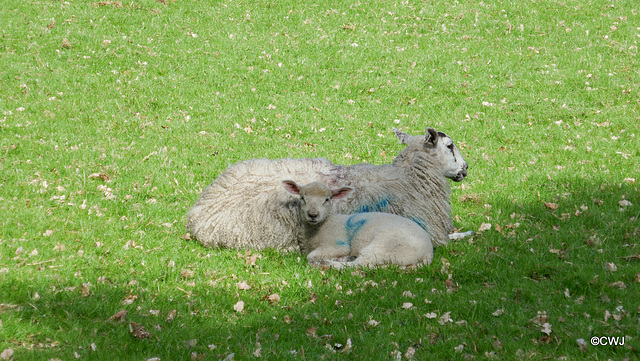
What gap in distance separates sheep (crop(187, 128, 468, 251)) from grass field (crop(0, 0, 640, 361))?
1.12ft

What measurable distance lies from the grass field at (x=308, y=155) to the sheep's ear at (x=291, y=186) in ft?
2.86

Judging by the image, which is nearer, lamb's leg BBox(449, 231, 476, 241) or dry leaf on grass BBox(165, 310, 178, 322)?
dry leaf on grass BBox(165, 310, 178, 322)

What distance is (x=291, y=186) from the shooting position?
28.8 feet

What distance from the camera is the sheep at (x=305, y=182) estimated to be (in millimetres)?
8984

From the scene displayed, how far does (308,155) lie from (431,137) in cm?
371

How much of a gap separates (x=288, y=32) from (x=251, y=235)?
12201 mm

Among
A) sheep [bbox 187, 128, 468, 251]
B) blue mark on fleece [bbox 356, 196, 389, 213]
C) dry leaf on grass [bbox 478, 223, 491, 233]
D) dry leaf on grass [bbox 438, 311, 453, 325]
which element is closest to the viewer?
dry leaf on grass [bbox 438, 311, 453, 325]

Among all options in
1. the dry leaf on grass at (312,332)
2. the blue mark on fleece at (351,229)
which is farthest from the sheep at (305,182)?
the dry leaf on grass at (312,332)

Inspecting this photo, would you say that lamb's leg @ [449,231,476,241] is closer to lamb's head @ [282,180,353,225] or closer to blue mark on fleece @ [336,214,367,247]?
blue mark on fleece @ [336,214,367,247]

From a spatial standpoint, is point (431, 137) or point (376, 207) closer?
point (376, 207)

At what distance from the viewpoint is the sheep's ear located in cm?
870

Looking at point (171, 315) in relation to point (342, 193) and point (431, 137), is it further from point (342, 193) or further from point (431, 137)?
point (431, 137)

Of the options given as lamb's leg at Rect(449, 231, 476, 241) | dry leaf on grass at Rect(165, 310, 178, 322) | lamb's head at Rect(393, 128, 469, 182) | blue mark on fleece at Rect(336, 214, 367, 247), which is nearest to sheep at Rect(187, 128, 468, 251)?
lamb's head at Rect(393, 128, 469, 182)

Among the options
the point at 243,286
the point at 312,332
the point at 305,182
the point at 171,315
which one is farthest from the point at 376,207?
the point at 171,315
